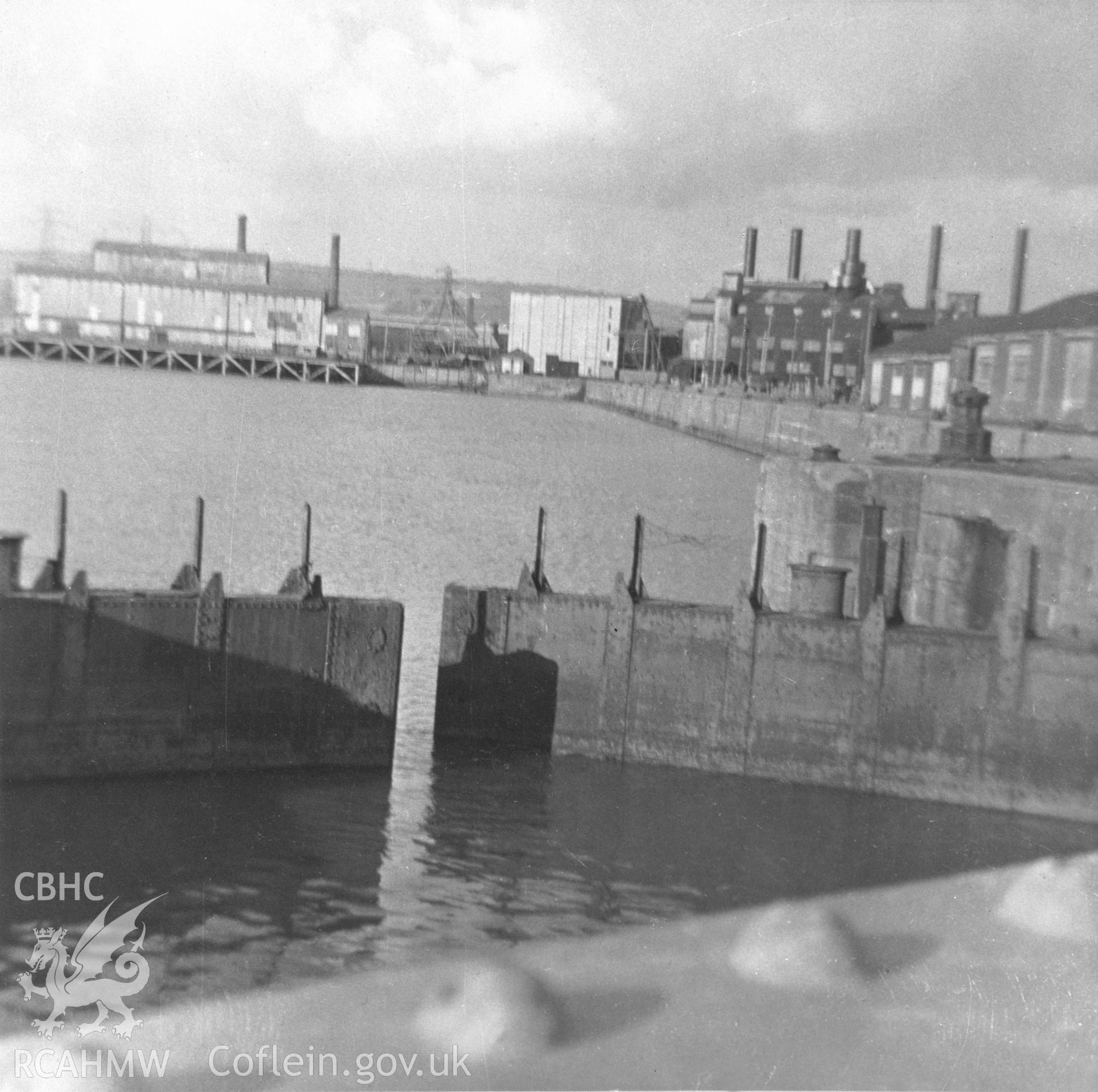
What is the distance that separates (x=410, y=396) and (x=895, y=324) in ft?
129

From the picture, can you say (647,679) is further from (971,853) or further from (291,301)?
(291,301)

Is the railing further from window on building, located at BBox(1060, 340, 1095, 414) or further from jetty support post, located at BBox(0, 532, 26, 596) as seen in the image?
jetty support post, located at BBox(0, 532, 26, 596)

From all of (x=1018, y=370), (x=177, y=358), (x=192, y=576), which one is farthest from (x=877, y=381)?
(x=177, y=358)

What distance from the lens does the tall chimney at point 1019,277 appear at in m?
30.4

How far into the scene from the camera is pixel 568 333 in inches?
3922

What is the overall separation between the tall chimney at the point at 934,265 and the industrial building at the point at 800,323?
1056mm

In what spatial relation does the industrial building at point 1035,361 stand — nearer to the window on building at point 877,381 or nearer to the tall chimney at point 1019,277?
the tall chimney at point 1019,277

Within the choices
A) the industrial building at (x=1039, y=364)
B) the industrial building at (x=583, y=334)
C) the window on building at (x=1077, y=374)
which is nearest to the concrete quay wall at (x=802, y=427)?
the industrial building at (x=1039, y=364)

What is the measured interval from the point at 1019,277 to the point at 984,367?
7.77 meters

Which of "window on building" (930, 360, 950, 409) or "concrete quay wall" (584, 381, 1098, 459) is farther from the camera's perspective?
"window on building" (930, 360, 950, 409)

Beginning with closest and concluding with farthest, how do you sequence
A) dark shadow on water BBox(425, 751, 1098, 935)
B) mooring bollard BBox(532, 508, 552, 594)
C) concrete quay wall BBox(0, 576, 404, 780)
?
dark shadow on water BBox(425, 751, 1098, 935), concrete quay wall BBox(0, 576, 404, 780), mooring bollard BBox(532, 508, 552, 594)

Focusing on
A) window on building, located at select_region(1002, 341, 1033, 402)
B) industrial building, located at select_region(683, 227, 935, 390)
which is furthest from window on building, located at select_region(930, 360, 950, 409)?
industrial building, located at select_region(683, 227, 935, 390)

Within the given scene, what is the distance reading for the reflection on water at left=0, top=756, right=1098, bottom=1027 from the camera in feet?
34.3

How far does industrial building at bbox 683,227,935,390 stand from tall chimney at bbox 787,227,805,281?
3.0 inches
